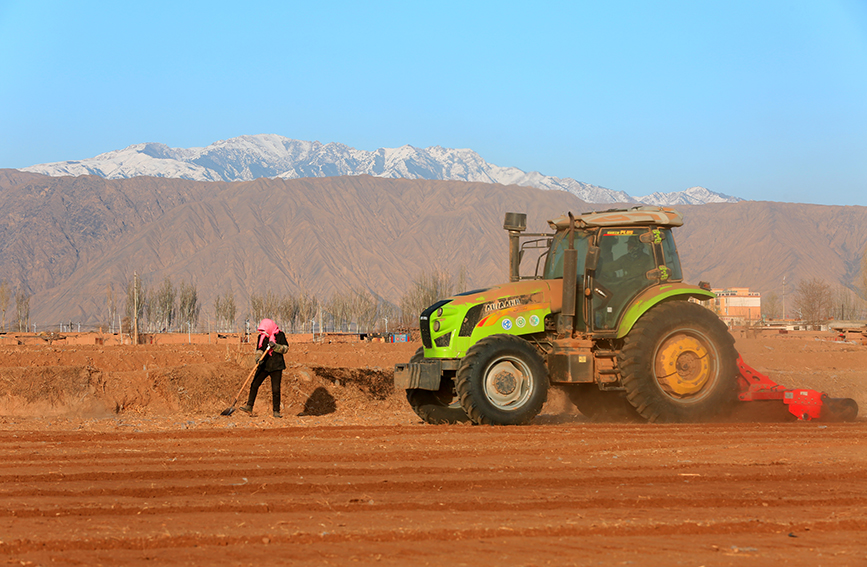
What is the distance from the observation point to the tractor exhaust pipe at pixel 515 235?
13.6 meters

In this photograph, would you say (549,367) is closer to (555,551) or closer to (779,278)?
(555,551)

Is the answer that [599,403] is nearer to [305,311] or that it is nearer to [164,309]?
[305,311]

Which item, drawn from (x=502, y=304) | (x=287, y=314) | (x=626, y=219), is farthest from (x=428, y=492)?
(x=287, y=314)

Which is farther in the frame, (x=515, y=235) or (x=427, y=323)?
(x=515, y=235)

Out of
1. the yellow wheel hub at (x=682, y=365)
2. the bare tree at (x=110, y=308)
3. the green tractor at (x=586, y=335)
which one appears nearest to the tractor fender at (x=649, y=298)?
the green tractor at (x=586, y=335)

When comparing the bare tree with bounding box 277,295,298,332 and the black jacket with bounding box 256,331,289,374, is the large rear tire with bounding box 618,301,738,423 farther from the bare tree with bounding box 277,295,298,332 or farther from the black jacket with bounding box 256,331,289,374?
the bare tree with bounding box 277,295,298,332

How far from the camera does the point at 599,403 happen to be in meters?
15.0

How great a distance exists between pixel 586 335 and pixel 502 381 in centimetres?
162

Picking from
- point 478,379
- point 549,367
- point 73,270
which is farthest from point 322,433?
point 73,270

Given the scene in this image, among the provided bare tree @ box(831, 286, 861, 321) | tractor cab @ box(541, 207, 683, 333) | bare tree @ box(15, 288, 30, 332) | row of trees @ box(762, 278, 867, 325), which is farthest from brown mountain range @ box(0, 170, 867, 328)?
tractor cab @ box(541, 207, 683, 333)

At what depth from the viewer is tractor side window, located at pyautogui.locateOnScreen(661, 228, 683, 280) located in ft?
44.7

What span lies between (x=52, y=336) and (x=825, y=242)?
157863 millimetres

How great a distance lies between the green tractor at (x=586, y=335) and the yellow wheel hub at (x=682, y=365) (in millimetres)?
15

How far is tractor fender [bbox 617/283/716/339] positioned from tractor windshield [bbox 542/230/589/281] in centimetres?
92
